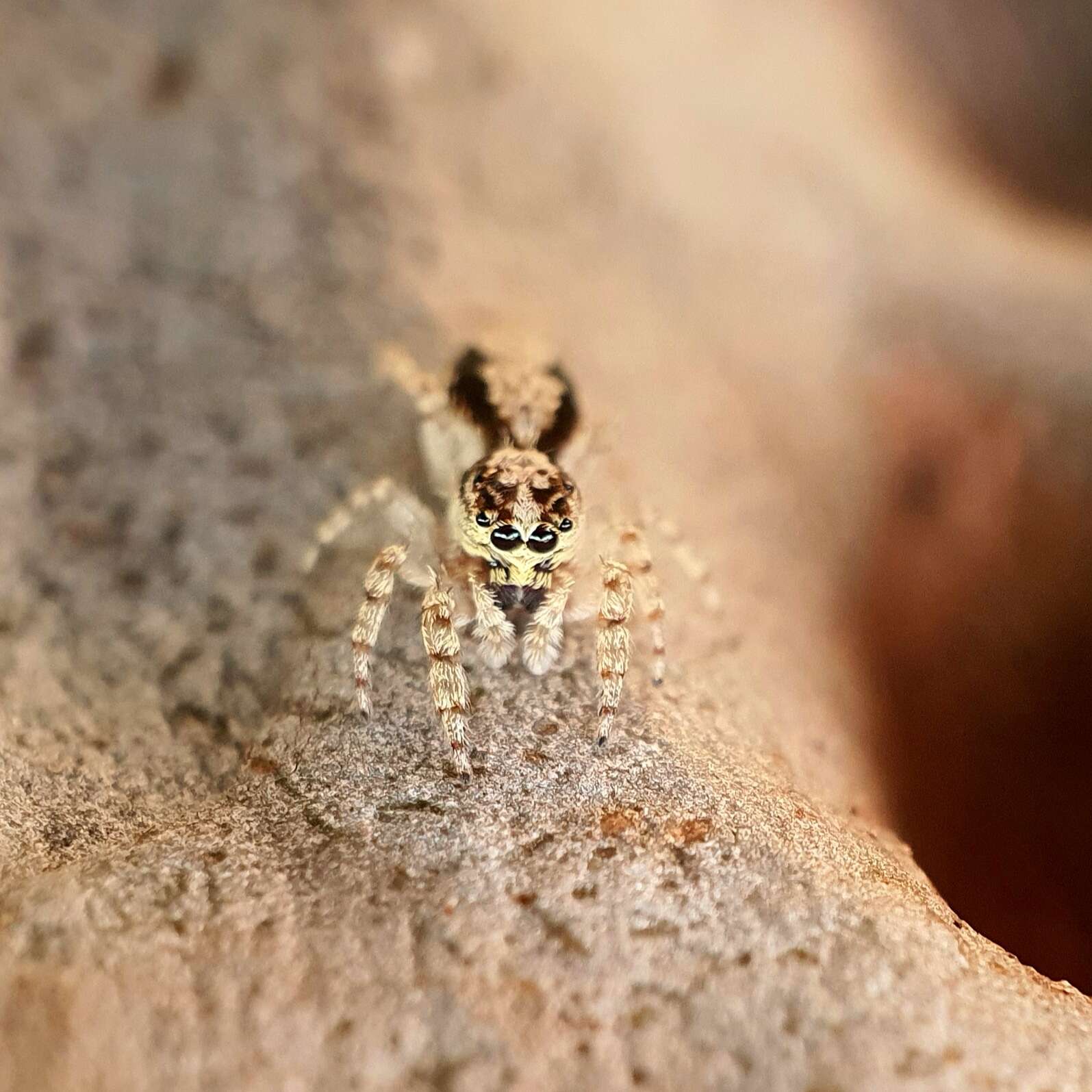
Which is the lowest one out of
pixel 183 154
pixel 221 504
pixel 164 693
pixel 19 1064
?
pixel 19 1064

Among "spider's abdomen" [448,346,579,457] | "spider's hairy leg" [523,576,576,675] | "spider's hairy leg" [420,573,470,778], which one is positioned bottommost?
"spider's hairy leg" [420,573,470,778]

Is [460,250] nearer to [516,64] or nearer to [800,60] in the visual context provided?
[516,64]

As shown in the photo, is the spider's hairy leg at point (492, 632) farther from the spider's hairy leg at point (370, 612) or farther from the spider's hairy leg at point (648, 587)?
the spider's hairy leg at point (648, 587)

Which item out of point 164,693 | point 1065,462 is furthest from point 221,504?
point 1065,462

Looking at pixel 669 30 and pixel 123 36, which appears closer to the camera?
pixel 123 36

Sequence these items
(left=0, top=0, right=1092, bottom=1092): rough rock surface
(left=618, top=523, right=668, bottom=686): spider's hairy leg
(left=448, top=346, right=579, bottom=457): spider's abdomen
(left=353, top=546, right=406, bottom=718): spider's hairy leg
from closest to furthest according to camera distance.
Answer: (left=0, top=0, right=1092, bottom=1092): rough rock surface
(left=353, top=546, right=406, bottom=718): spider's hairy leg
(left=618, top=523, right=668, bottom=686): spider's hairy leg
(left=448, top=346, right=579, bottom=457): spider's abdomen

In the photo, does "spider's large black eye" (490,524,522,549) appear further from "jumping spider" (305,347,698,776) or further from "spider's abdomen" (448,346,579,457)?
"spider's abdomen" (448,346,579,457)

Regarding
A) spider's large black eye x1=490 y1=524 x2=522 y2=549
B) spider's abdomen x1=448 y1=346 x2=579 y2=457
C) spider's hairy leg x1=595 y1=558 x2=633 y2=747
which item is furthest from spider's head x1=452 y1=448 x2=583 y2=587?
spider's abdomen x1=448 y1=346 x2=579 y2=457
